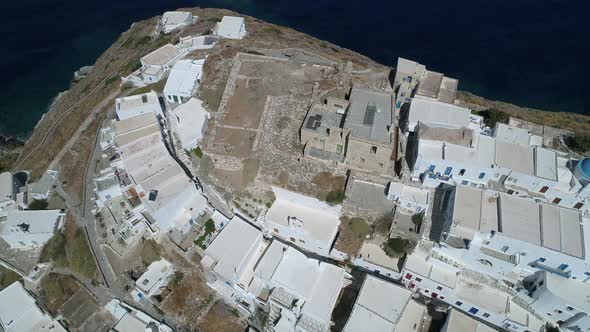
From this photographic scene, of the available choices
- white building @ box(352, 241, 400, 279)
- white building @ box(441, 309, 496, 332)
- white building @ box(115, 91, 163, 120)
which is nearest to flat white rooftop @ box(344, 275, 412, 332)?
white building @ box(352, 241, 400, 279)

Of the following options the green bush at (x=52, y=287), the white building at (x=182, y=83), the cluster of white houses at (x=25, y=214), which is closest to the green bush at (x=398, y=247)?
the white building at (x=182, y=83)

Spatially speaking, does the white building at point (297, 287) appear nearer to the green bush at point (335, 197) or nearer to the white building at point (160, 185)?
the green bush at point (335, 197)

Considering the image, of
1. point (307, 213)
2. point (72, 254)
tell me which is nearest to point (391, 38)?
point (307, 213)

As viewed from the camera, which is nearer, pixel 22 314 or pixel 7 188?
pixel 22 314

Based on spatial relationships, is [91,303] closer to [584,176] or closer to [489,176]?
[489,176]

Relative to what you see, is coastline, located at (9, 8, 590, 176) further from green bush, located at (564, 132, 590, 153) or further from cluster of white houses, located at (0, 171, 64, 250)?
green bush, located at (564, 132, 590, 153)

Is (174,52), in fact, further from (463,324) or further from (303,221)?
(463,324)
